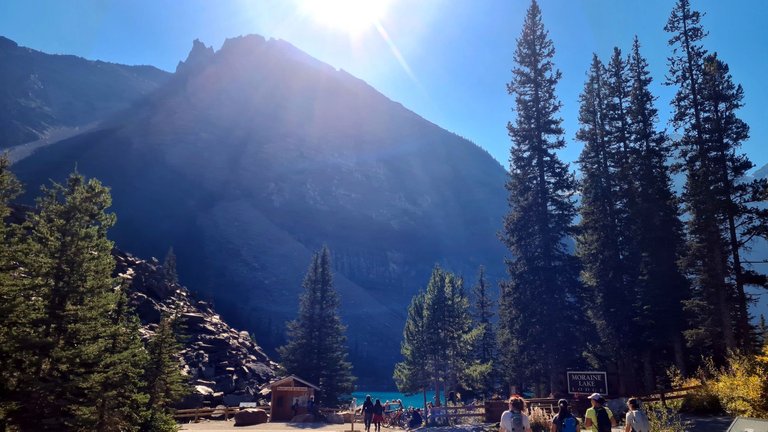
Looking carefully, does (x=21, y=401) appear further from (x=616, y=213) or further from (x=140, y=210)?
(x=140, y=210)

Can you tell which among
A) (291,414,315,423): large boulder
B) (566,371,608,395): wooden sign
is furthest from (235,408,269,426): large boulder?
(566,371,608,395): wooden sign

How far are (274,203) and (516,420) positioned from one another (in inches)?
6110

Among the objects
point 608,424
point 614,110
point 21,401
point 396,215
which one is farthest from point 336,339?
point 396,215

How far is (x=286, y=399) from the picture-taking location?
33938mm

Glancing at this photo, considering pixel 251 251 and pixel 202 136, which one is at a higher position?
pixel 202 136

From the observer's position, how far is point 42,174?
490 ft

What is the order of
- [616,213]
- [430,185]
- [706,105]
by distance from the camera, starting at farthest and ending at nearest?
1. [430,185]
2. [616,213]
3. [706,105]

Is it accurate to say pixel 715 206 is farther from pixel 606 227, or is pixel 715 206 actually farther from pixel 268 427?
pixel 268 427

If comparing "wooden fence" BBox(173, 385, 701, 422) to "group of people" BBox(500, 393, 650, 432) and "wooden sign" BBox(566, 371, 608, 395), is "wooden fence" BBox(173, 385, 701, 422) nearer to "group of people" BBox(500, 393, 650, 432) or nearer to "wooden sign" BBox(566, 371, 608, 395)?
"wooden sign" BBox(566, 371, 608, 395)

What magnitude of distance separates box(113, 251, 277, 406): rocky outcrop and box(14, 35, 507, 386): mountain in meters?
68.6

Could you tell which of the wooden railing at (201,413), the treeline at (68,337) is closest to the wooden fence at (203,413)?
the wooden railing at (201,413)

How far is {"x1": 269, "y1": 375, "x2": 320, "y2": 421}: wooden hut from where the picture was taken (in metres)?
33.4

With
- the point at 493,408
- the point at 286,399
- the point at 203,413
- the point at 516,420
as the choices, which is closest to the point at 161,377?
the point at 493,408

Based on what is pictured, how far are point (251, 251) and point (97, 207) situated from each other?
131 m
